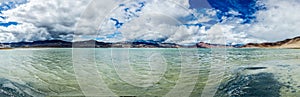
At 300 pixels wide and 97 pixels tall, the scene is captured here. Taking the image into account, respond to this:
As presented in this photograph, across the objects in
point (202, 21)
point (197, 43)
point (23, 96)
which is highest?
point (202, 21)

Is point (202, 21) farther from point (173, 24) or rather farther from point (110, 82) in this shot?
point (110, 82)

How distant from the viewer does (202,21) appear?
1331 cm

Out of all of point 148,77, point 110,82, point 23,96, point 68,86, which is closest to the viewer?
point 23,96

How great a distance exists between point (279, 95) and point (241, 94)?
1.40m

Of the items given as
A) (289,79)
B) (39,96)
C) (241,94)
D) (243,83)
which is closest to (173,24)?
(241,94)

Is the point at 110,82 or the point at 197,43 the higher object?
the point at 197,43

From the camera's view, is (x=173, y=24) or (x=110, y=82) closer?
(x=173, y=24)

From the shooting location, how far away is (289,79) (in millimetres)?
14023

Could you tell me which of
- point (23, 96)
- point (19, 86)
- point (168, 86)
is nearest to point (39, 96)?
point (23, 96)

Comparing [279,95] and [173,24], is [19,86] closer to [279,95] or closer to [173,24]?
[173,24]

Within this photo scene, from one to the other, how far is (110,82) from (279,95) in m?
7.44

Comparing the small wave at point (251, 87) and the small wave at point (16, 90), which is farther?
the small wave at point (16, 90)

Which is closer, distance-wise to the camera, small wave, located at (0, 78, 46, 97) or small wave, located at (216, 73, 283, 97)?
small wave, located at (216, 73, 283, 97)

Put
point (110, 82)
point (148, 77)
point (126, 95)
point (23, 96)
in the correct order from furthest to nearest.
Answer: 1. point (148, 77)
2. point (110, 82)
3. point (23, 96)
4. point (126, 95)
